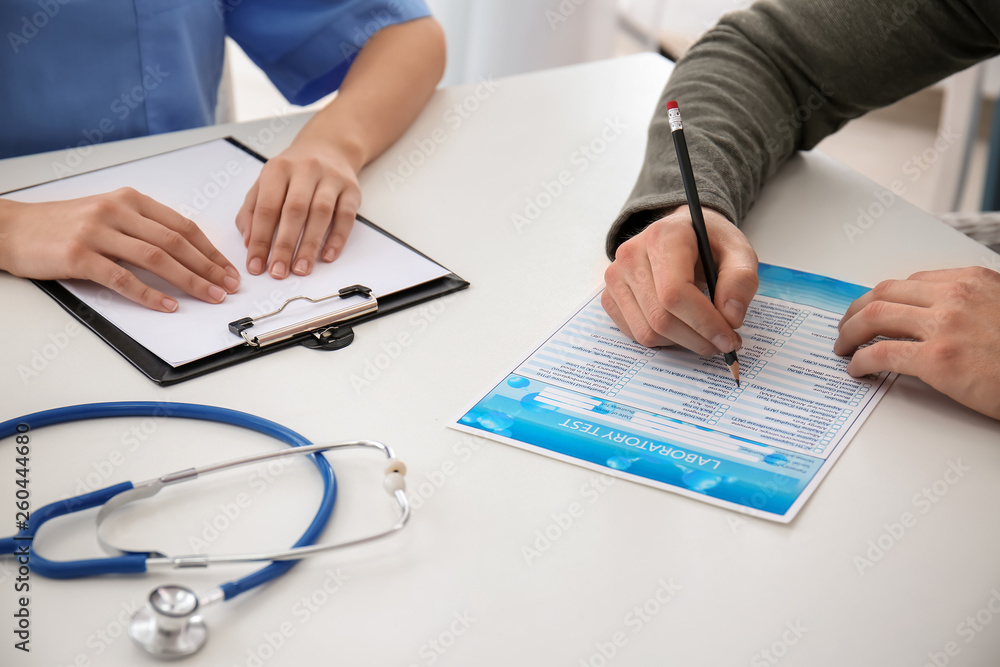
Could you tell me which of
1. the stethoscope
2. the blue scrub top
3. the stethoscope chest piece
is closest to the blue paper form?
the stethoscope

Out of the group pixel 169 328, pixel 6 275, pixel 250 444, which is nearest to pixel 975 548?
pixel 250 444

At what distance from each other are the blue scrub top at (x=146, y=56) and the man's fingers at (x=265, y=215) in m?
0.32

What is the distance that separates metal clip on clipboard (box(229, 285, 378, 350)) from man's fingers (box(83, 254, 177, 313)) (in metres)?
0.07

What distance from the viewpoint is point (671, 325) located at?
2.09ft

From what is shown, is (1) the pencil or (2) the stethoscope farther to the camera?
(1) the pencil

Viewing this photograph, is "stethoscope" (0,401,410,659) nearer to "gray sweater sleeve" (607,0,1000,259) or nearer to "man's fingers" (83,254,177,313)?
"man's fingers" (83,254,177,313)

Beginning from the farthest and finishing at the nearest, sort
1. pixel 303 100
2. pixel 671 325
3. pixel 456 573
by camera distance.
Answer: pixel 303 100, pixel 671 325, pixel 456 573

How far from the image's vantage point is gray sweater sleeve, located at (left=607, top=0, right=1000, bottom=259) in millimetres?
849

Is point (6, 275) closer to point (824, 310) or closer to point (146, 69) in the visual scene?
point (146, 69)

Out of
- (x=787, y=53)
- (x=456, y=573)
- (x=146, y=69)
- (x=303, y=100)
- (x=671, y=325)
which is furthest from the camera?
(x=303, y=100)

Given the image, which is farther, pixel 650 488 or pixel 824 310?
pixel 824 310

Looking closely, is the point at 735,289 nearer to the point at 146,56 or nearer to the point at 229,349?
the point at 229,349

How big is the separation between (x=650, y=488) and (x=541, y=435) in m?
0.08

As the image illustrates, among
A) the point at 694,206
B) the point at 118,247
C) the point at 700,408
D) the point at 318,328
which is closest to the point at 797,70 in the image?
the point at 694,206
